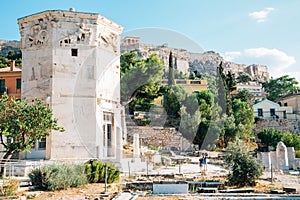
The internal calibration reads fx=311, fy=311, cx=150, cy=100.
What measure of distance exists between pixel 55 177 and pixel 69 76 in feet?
20.9

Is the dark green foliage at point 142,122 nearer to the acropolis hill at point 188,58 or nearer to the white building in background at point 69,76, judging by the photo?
the white building in background at point 69,76

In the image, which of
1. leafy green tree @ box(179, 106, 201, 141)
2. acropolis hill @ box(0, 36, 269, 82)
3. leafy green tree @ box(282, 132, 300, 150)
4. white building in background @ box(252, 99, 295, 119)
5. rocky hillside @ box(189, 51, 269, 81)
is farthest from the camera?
rocky hillside @ box(189, 51, 269, 81)

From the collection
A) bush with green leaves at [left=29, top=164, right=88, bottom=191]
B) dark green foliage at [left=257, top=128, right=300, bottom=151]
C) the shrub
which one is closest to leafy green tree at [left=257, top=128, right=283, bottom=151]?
dark green foliage at [left=257, top=128, right=300, bottom=151]

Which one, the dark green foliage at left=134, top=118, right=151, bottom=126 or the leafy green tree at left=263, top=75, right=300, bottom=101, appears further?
the leafy green tree at left=263, top=75, right=300, bottom=101

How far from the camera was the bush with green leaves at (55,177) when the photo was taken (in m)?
10.6

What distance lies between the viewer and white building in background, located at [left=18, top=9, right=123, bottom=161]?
607 inches

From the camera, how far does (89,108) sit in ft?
52.0

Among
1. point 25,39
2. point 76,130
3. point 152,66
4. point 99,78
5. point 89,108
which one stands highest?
point 152,66

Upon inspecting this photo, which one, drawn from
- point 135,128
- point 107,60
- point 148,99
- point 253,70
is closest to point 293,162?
point 107,60

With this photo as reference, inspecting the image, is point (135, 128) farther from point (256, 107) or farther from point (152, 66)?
point (256, 107)

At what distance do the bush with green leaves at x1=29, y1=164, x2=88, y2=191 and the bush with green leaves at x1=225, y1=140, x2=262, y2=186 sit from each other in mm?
6031

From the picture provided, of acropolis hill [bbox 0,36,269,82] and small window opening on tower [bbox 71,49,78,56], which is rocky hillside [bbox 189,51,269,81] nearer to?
acropolis hill [bbox 0,36,269,82]

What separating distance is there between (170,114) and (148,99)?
3355 mm

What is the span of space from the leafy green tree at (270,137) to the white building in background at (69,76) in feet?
81.2
